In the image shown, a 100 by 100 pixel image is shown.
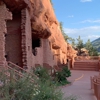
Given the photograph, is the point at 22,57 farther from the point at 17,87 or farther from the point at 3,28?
the point at 17,87

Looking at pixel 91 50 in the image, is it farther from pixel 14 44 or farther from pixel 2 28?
pixel 2 28

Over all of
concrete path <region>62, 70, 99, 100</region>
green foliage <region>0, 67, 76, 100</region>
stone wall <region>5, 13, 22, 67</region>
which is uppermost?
stone wall <region>5, 13, 22, 67</region>

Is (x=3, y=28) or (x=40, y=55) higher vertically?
(x=3, y=28)

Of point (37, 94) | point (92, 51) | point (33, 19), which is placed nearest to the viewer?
point (37, 94)

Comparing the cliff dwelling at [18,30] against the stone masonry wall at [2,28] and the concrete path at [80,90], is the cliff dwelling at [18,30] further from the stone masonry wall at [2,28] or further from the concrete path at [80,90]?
the concrete path at [80,90]

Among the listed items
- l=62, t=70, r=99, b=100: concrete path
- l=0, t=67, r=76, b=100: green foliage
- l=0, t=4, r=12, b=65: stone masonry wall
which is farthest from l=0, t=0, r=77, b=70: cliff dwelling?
l=0, t=67, r=76, b=100: green foliage

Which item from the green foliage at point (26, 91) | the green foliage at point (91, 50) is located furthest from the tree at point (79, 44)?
the green foliage at point (26, 91)

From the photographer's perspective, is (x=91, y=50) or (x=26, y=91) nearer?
(x=26, y=91)

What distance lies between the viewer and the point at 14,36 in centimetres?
1320

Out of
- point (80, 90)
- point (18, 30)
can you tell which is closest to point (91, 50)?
point (18, 30)

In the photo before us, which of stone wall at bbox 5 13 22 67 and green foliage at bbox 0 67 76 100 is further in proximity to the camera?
stone wall at bbox 5 13 22 67

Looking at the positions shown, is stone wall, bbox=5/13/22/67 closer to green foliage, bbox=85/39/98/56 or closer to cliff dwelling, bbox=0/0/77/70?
cliff dwelling, bbox=0/0/77/70

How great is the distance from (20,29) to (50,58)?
274 inches

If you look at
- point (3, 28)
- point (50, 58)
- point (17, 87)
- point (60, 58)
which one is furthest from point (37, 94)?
point (60, 58)
